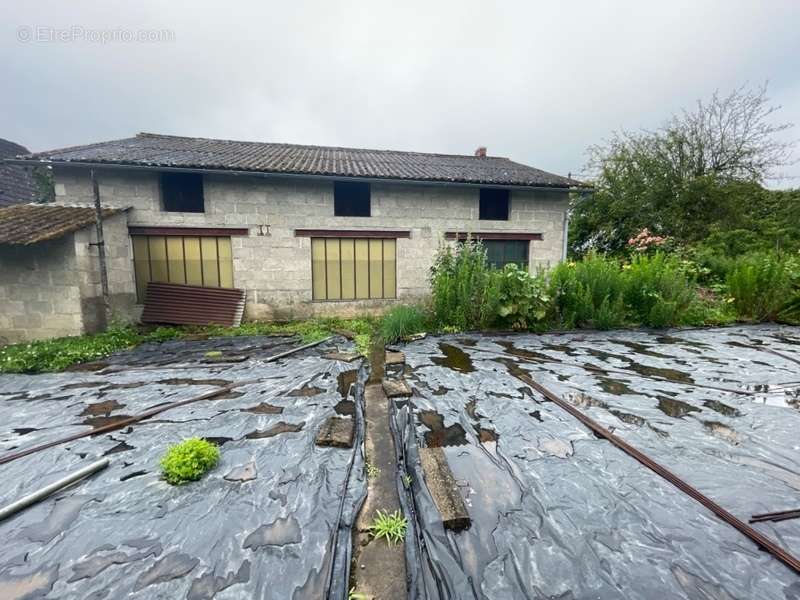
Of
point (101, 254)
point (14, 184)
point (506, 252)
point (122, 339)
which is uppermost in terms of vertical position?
point (14, 184)

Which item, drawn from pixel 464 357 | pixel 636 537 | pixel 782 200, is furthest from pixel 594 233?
pixel 636 537

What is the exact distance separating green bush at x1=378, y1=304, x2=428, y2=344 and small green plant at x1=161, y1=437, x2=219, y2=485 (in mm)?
3870

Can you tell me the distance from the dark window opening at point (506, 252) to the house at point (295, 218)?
3 centimetres

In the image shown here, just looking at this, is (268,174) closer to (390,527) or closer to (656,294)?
(390,527)

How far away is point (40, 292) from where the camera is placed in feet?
19.8

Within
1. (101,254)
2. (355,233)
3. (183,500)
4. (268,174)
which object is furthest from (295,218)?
(183,500)

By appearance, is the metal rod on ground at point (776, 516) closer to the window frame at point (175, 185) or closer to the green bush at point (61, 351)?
the green bush at point (61, 351)

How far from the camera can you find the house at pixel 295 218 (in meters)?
7.34

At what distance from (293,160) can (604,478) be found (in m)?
9.34

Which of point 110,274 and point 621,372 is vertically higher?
point 110,274

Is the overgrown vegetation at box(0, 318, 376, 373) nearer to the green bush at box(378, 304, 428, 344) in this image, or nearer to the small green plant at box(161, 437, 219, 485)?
the green bush at box(378, 304, 428, 344)

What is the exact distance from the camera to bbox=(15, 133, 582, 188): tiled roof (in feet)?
24.0

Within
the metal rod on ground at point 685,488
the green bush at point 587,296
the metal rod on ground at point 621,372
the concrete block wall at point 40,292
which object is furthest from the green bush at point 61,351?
the green bush at point 587,296

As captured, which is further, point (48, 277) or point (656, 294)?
point (656, 294)
